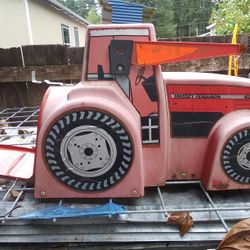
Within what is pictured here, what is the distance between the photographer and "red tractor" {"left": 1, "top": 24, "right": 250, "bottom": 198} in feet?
2.73

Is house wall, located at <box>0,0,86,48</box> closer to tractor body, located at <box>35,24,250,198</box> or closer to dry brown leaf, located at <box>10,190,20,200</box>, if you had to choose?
dry brown leaf, located at <box>10,190,20,200</box>

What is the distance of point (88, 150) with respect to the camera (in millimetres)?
845

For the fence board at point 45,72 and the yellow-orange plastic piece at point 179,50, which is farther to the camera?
the fence board at point 45,72

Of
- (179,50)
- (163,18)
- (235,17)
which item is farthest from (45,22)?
(163,18)

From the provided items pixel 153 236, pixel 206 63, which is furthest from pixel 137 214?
pixel 206 63

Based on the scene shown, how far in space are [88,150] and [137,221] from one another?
221mm

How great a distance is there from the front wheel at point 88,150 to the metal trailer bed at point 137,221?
86mm

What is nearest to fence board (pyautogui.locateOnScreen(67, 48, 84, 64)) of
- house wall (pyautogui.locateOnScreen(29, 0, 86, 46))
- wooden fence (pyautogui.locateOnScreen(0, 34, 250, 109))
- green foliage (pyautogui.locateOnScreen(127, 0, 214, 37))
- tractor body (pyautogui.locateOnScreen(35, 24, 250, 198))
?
wooden fence (pyautogui.locateOnScreen(0, 34, 250, 109))

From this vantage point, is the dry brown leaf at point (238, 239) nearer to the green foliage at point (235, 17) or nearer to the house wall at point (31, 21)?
the green foliage at point (235, 17)

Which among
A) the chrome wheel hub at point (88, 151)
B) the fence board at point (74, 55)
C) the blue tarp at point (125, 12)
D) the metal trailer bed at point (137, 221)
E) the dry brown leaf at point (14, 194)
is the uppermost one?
the blue tarp at point (125, 12)

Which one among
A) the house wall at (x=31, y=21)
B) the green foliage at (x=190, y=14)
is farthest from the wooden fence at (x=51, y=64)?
the green foliage at (x=190, y=14)

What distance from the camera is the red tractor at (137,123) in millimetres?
831

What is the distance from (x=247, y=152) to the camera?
896 mm

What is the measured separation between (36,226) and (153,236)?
0.30 meters
